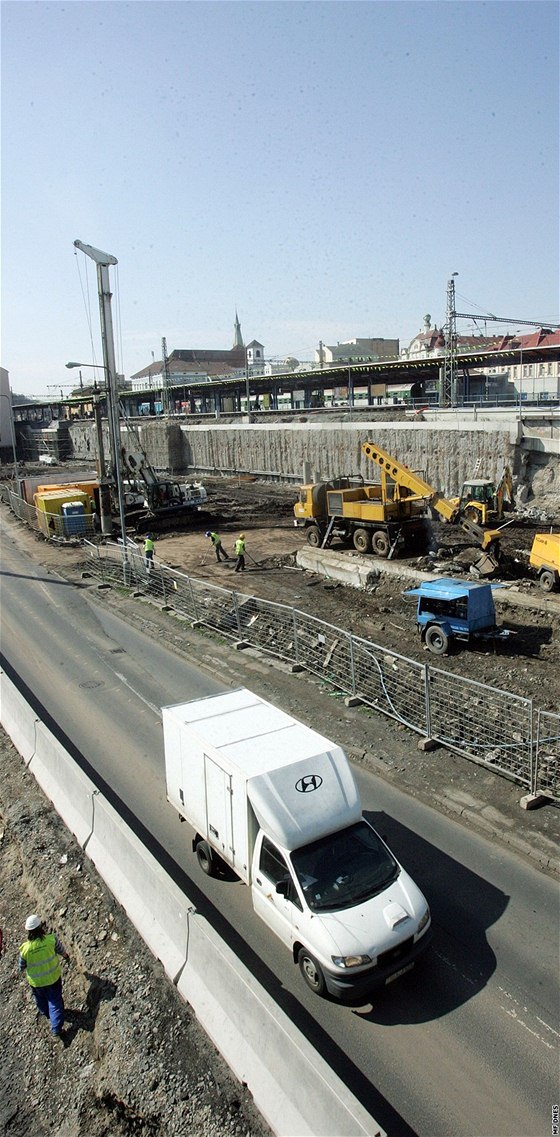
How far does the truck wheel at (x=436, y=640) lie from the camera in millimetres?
17562

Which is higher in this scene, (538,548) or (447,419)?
(447,419)

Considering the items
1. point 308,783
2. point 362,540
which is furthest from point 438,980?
point 362,540

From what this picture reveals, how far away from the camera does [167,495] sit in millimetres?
39688

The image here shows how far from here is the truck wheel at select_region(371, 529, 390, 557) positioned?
87.4 ft

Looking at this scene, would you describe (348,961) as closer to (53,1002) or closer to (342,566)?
(53,1002)

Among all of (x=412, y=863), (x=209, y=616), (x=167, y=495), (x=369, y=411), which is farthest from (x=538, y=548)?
(x=369, y=411)

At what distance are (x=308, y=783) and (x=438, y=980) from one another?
245 cm

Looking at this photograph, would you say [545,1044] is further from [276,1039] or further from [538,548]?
[538,548]

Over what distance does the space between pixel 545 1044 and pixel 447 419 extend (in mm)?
40244

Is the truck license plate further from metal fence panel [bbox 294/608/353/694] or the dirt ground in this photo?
the dirt ground

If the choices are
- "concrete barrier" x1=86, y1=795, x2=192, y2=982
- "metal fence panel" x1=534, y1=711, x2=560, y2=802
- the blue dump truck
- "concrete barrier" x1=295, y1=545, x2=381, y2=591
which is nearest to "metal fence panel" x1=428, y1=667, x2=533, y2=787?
"metal fence panel" x1=534, y1=711, x2=560, y2=802

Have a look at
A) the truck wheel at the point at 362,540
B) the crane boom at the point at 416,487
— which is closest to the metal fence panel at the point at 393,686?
the crane boom at the point at 416,487

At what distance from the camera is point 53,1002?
7.42 meters

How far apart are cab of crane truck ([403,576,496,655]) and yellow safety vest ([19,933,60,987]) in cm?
1232
